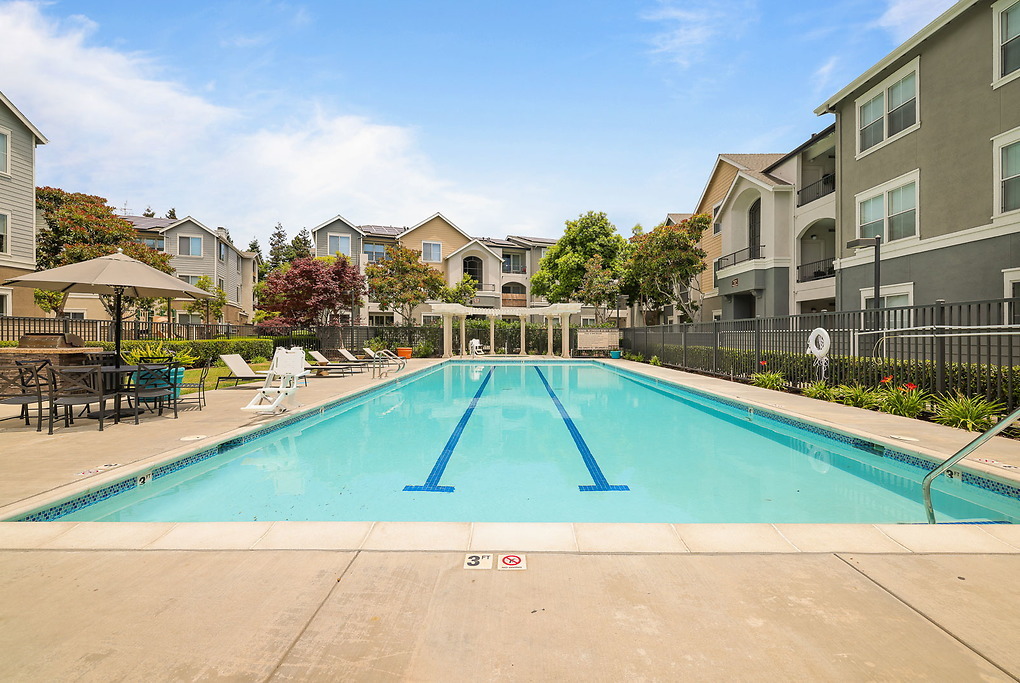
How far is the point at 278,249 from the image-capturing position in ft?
232

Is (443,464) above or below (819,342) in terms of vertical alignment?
below

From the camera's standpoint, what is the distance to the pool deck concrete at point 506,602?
1926 millimetres

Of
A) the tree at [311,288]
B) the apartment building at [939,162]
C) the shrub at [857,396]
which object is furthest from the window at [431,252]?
A: the shrub at [857,396]

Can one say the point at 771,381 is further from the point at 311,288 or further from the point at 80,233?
the point at 80,233

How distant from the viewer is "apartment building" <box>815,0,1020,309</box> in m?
Answer: 10.6

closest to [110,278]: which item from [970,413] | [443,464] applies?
[443,464]

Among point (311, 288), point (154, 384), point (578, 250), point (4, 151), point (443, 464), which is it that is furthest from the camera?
point (578, 250)

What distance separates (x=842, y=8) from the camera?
1371cm

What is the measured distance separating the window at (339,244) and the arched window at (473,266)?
7.91m

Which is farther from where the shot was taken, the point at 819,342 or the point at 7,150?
the point at 7,150

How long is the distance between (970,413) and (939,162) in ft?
27.4

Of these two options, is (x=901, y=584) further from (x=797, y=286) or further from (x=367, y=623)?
(x=797, y=286)

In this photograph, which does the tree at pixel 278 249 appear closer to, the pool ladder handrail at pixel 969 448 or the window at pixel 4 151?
the window at pixel 4 151

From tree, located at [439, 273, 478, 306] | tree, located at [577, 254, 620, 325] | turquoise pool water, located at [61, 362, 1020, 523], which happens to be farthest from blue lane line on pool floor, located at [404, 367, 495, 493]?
tree, located at [439, 273, 478, 306]
